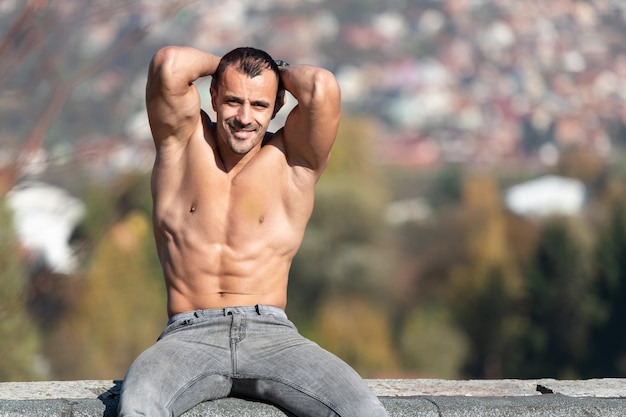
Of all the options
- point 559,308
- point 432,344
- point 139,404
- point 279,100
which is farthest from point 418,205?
point 139,404

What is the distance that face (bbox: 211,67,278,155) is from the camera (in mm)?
3496

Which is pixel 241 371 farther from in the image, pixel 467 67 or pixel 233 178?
pixel 467 67

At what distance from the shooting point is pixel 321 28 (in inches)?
2084

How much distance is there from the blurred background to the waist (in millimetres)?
9960

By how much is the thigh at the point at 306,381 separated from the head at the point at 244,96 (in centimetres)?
63

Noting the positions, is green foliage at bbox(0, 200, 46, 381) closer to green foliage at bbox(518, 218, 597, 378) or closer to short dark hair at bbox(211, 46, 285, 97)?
short dark hair at bbox(211, 46, 285, 97)

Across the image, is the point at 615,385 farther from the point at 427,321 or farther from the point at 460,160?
the point at 460,160

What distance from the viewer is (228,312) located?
345cm

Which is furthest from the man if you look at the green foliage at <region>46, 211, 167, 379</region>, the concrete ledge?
the green foliage at <region>46, 211, 167, 379</region>

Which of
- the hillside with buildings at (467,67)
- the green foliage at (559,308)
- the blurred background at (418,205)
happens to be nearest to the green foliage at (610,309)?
the blurred background at (418,205)

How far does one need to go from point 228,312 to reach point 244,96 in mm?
670

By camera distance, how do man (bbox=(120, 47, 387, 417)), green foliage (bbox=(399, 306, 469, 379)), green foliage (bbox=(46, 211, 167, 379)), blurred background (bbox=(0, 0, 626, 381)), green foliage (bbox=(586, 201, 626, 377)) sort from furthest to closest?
green foliage (bbox=(399, 306, 469, 379)) → green foliage (bbox=(586, 201, 626, 377)) → blurred background (bbox=(0, 0, 626, 381)) → green foliage (bbox=(46, 211, 167, 379)) → man (bbox=(120, 47, 387, 417))

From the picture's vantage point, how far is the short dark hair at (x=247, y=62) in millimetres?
3518

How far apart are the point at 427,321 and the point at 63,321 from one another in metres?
12.3
